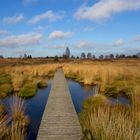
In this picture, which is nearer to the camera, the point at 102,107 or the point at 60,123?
the point at 60,123

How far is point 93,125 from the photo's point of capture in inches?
192

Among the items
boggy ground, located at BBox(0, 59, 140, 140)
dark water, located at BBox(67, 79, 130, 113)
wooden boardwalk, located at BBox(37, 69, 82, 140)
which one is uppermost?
boggy ground, located at BBox(0, 59, 140, 140)

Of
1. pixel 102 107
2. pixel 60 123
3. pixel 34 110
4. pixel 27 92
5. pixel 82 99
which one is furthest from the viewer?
pixel 27 92

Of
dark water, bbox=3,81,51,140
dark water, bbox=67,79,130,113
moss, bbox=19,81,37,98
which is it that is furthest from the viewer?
moss, bbox=19,81,37,98

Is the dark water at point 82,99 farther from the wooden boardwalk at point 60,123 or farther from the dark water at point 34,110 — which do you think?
the dark water at point 34,110

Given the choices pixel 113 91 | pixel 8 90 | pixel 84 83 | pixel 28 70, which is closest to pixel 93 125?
pixel 113 91

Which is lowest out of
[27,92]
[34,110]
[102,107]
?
[34,110]

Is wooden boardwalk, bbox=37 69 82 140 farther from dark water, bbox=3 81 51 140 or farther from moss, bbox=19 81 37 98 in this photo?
moss, bbox=19 81 37 98

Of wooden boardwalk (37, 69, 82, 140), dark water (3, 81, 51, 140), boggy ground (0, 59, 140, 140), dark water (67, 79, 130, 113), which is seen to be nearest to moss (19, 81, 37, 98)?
boggy ground (0, 59, 140, 140)

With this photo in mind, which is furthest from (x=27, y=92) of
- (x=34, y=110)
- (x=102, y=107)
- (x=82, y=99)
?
(x=102, y=107)

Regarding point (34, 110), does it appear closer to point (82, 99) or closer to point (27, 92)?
point (82, 99)

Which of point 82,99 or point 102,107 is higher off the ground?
point 102,107

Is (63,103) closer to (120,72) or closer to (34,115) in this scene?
(34,115)

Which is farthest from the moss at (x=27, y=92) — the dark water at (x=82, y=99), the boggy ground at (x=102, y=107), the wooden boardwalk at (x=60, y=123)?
the wooden boardwalk at (x=60, y=123)
